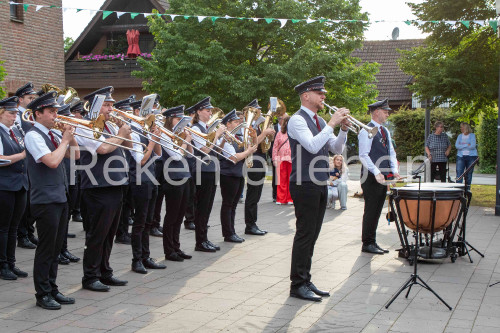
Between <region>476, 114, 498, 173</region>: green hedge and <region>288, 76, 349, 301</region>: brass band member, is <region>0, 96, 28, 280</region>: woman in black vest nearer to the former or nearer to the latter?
<region>288, 76, 349, 301</region>: brass band member

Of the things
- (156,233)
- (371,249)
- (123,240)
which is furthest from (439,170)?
(123,240)

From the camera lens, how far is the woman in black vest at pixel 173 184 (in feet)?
26.3

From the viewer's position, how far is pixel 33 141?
19.6 ft

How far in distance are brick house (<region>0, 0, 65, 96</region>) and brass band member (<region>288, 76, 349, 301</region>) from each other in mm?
13778

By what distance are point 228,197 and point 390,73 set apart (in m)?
32.1

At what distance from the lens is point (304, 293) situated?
6.51 meters

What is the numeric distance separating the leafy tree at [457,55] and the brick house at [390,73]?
23.0 metres

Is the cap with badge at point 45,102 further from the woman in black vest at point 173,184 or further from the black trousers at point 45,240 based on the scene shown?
the woman in black vest at point 173,184

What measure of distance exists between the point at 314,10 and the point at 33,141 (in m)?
→ 15.8

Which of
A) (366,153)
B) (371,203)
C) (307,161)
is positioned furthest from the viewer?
(371,203)

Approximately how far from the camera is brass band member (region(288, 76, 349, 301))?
6492 millimetres

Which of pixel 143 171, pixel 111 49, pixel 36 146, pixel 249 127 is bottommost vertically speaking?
pixel 143 171

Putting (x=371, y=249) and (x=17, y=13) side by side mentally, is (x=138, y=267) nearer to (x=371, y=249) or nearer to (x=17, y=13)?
(x=371, y=249)

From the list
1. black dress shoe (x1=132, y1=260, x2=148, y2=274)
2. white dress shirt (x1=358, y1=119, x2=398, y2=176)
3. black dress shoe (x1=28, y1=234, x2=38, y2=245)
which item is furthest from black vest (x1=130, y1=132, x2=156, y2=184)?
white dress shirt (x1=358, y1=119, x2=398, y2=176)
